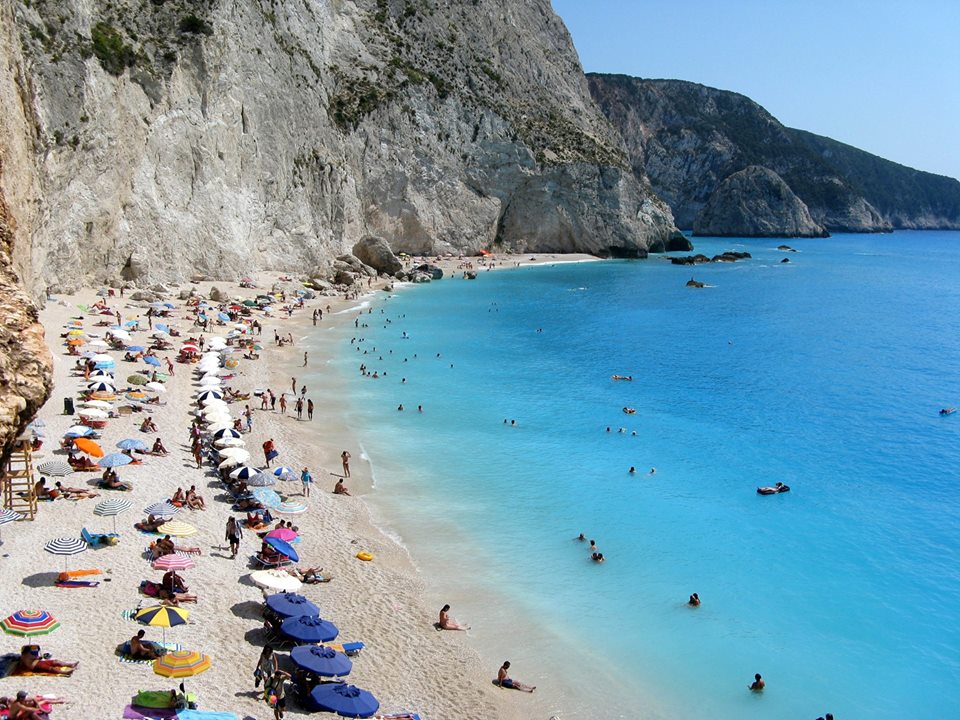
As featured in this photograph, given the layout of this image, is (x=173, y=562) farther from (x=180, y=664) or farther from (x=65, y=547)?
(x=180, y=664)

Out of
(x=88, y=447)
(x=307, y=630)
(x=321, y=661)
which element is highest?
(x=88, y=447)

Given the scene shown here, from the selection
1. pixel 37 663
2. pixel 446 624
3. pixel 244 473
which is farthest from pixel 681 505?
pixel 37 663

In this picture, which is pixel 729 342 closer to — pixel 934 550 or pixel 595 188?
pixel 934 550

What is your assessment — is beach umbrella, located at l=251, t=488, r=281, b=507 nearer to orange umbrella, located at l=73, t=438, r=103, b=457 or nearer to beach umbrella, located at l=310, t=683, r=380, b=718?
orange umbrella, located at l=73, t=438, r=103, b=457

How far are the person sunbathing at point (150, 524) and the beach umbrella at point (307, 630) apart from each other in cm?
594

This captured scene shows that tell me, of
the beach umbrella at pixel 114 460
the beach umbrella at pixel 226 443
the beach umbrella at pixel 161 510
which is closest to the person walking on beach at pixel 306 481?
the beach umbrella at pixel 226 443

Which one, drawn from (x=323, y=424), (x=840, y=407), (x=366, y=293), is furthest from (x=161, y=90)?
(x=840, y=407)

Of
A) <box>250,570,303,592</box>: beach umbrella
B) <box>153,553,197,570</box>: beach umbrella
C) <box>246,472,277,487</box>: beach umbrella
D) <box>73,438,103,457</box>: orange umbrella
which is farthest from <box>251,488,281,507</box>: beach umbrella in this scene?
<box>73,438,103,457</box>: orange umbrella

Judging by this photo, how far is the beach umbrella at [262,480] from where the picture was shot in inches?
925

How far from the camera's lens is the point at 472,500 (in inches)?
1016

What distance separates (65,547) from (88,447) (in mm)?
6357

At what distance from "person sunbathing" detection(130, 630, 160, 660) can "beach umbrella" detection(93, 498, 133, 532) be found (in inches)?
232

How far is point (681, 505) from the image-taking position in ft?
88.1

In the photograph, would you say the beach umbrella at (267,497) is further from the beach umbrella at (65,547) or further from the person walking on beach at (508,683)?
the person walking on beach at (508,683)
